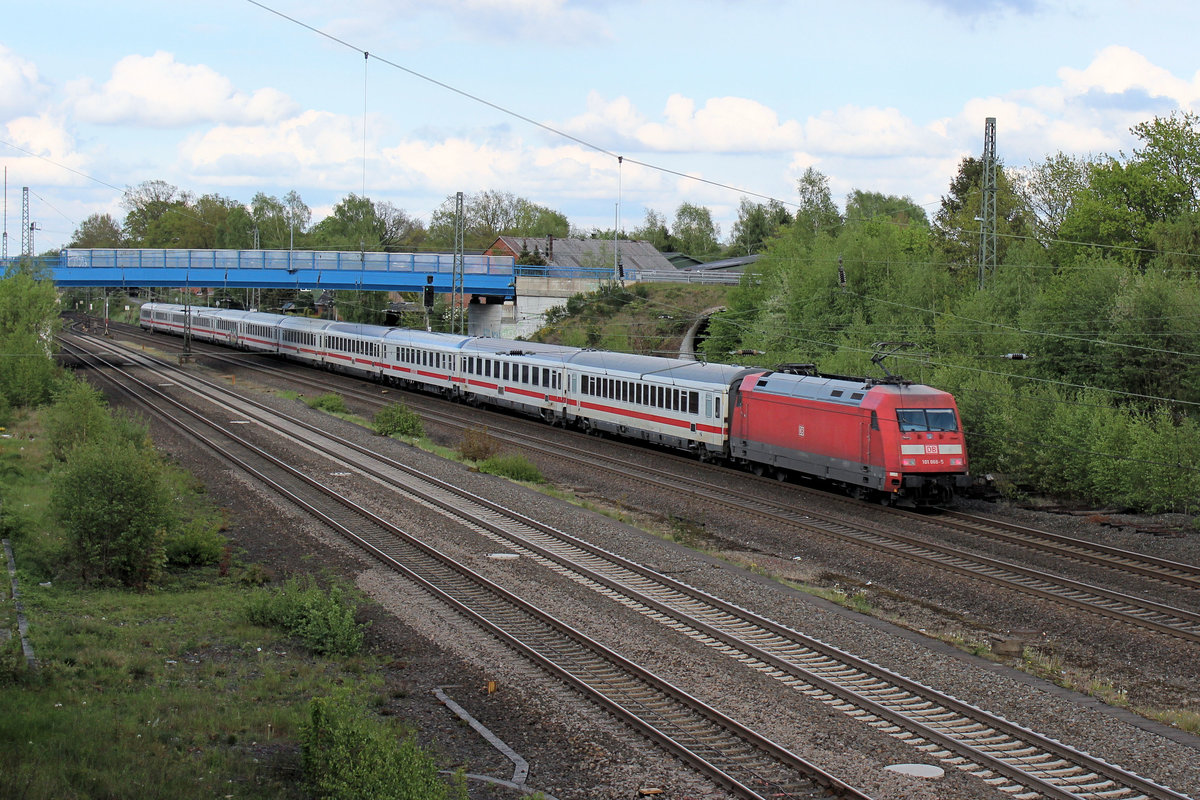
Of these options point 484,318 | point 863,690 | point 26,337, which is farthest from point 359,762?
point 484,318

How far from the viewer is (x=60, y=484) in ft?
57.9

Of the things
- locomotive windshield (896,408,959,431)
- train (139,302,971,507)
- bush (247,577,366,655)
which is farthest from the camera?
train (139,302,971,507)

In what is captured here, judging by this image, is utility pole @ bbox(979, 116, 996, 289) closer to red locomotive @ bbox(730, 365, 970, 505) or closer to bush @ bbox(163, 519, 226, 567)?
red locomotive @ bbox(730, 365, 970, 505)

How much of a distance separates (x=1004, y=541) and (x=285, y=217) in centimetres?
13825

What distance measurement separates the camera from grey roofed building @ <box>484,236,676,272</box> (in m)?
89.2

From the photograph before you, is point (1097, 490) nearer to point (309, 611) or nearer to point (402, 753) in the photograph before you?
point (309, 611)

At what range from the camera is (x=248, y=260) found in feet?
209

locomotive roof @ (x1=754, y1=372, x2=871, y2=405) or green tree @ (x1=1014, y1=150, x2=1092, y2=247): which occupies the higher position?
green tree @ (x1=1014, y1=150, x2=1092, y2=247)

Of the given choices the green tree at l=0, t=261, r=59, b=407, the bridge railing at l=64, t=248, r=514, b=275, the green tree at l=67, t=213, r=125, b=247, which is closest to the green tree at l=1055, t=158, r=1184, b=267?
the bridge railing at l=64, t=248, r=514, b=275

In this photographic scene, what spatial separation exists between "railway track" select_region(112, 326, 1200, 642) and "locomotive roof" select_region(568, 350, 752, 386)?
3.41m

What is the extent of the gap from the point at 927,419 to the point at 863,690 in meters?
13.0

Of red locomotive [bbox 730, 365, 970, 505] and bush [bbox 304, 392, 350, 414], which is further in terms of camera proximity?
bush [bbox 304, 392, 350, 414]

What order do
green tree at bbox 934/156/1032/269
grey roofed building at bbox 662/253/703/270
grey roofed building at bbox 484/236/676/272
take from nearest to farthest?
green tree at bbox 934/156/1032/269 → grey roofed building at bbox 484/236/676/272 → grey roofed building at bbox 662/253/703/270


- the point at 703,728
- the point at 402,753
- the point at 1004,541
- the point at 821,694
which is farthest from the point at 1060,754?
the point at 1004,541
